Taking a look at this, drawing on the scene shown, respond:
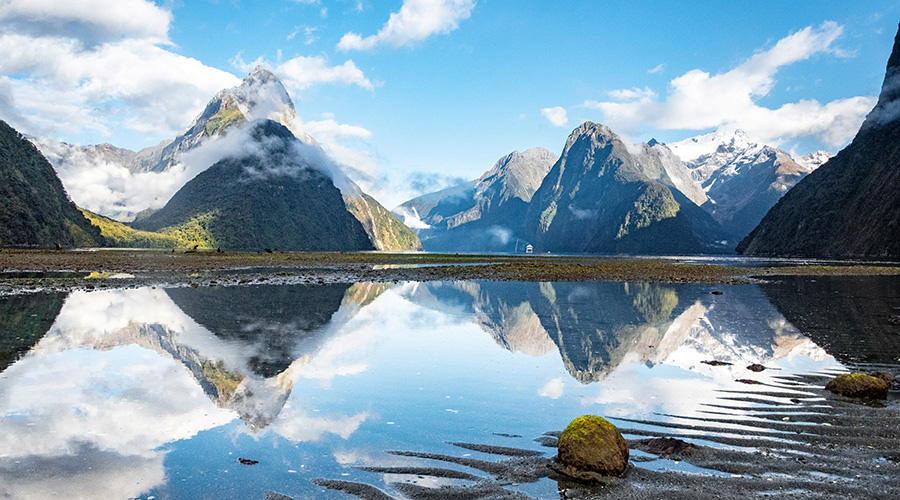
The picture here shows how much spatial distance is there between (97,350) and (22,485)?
1178 cm

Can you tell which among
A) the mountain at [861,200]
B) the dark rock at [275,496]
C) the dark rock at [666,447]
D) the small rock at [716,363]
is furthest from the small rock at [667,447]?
the mountain at [861,200]

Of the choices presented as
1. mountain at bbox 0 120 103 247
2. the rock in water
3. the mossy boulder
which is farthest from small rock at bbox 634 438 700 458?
mountain at bbox 0 120 103 247

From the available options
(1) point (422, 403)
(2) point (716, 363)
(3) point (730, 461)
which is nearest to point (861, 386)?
(2) point (716, 363)

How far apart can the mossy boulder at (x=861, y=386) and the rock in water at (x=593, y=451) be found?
790cm

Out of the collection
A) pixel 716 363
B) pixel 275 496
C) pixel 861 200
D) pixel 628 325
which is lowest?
pixel 275 496

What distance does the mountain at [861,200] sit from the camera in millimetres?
139875

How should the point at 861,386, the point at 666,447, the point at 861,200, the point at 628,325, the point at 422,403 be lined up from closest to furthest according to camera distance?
the point at 666,447 < the point at 422,403 < the point at 861,386 < the point at 628,325 < the point at 861,200

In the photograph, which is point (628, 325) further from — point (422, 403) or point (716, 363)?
point (422, 403)

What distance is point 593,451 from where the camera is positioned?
8164mm

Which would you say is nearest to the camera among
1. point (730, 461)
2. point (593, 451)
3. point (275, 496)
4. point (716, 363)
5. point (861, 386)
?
point (275, 496)

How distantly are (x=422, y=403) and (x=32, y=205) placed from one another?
164 m

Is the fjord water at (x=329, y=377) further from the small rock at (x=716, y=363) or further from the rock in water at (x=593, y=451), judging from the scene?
the rock in water at (x=593, y=451)

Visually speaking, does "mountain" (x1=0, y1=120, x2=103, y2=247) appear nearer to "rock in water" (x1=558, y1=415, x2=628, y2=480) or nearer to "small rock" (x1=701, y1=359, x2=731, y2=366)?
"small rock" (x1=701, y1=359, x2=731, y2=366)

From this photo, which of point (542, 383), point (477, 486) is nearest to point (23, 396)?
point (477, 486)
